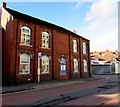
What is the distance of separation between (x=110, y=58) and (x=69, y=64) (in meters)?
33.1

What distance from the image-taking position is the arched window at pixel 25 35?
17186mm

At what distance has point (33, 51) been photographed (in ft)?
59.0

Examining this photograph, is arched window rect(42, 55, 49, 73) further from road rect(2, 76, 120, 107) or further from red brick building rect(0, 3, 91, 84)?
road rect(2, 76, 120, 107)

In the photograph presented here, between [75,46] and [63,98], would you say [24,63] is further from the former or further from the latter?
[75,46]

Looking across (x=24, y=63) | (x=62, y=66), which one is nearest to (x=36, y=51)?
(x=24, y=63)

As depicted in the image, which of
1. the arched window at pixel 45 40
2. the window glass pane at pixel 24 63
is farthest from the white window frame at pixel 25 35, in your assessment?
the arched window at pixel 45 40

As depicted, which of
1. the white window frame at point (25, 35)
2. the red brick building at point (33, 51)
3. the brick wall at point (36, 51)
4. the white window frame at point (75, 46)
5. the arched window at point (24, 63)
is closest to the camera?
the brick wall at point (36, 51)

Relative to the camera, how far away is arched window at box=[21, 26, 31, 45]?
1719 centimetres

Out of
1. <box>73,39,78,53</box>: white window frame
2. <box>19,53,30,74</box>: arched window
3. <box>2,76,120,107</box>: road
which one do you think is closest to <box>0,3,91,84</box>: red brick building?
<box>19,53,30,74</box>: arched window

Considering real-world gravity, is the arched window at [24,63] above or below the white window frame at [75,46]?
below

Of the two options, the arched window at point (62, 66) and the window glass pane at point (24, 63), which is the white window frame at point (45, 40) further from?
the arched window at point (62, 66)

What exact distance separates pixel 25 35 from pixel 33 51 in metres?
2.30

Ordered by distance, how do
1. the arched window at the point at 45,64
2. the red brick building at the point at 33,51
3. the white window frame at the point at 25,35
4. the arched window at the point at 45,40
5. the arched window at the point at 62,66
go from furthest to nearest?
the arched window at the point at 62,66, the arched window at the point at 45,40, the arched window at the point at 45,64, the white window frame at the point at 25,35, the red brick building at the point at 33,51

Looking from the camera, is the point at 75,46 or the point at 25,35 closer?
the point at 25,35
